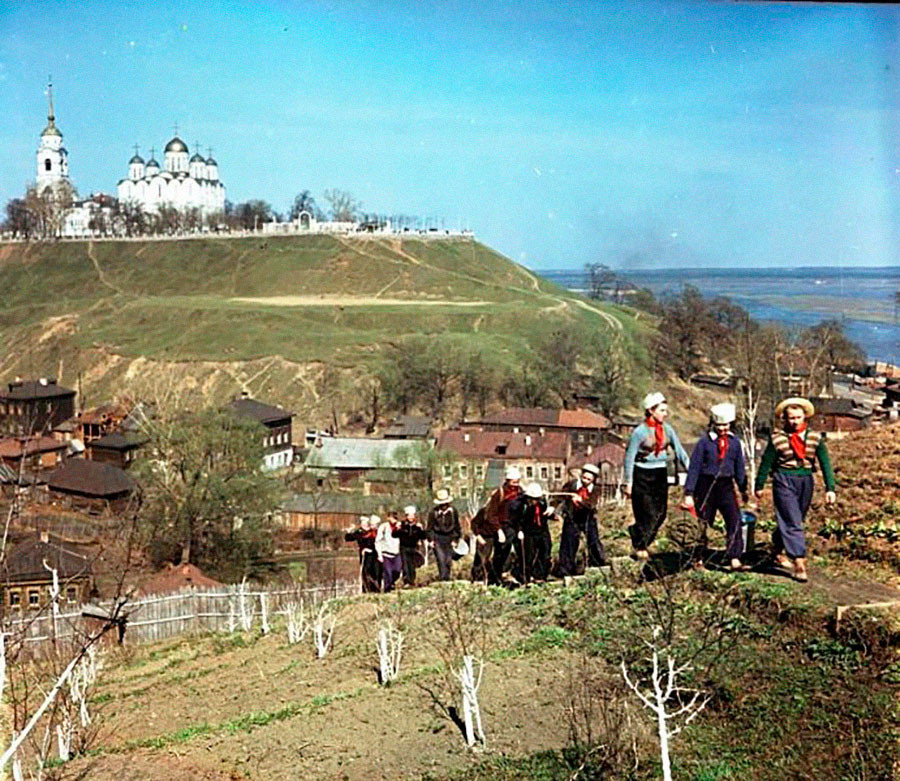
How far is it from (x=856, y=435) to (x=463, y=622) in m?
2.30

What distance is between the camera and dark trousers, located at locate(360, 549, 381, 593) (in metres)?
4.01

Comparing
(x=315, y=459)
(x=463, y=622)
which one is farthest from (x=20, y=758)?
(x=315, y=459)

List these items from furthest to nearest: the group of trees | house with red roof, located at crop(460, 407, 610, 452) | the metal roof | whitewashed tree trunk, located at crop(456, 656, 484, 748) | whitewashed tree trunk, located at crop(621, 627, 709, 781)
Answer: the metal roof < the group of trees < house with red roof, located at crop(460, 407, 610, 452) < whitewashed tree trunk, located at crop(456, 656, 484, 748) < whitewashed tree trunk, located at crop(621, 627, 709, 781)

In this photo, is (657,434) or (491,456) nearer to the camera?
(657,434)

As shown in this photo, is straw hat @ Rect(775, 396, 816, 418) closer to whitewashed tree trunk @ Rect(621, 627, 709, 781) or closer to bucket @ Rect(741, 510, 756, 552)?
bucket @ Rect(741, 510, 756, 552)

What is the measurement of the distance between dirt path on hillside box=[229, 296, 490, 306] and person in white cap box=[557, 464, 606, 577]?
22.4m

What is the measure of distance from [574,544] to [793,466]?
2.85 ft

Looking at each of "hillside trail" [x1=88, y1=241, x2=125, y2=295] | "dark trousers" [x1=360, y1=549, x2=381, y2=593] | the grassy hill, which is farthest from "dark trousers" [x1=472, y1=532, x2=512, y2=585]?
"hillside trail" [x1=88, y1=241, x2=125, y2=295]

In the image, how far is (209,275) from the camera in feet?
103

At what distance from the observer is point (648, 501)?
319 centimetres

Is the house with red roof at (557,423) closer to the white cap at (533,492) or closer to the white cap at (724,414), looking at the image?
the white cap at (533,492)

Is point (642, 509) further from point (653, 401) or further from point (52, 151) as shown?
point (52, 151)

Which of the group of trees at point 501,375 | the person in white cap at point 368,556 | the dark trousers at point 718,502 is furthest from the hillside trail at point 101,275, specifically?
the dark trousers at point 718,502

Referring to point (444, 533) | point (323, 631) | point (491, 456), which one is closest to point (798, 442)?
point (444, 533)
